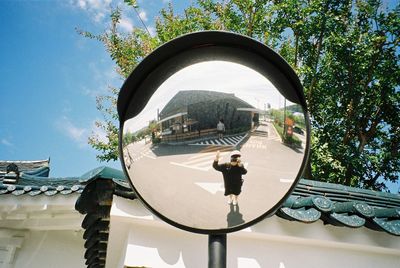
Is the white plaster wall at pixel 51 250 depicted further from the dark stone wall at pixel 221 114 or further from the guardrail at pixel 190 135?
the dark stone wall at pixel 221 114

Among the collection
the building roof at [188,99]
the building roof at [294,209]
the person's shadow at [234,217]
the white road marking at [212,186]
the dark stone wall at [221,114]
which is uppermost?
the building roof at [188,99]

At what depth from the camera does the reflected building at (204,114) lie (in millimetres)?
1178

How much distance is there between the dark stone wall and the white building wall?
1.33m

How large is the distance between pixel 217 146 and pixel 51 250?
502 cm

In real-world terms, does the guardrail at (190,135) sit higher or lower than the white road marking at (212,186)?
higher

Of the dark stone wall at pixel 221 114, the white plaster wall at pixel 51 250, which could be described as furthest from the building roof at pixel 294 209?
the white plaster wall at pixel 51 250

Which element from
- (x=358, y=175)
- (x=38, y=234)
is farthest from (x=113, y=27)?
(x=358, y=175)

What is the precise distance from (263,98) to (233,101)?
0.12 m

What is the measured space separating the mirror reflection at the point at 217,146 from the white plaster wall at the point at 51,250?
4505mm

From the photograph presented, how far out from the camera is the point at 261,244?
2.63 m

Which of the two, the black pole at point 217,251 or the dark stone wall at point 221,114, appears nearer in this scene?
the black pole at point 217,251

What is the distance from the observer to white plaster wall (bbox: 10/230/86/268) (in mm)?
5047

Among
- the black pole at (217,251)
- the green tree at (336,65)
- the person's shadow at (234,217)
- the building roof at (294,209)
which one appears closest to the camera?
the black pole at (217,251)

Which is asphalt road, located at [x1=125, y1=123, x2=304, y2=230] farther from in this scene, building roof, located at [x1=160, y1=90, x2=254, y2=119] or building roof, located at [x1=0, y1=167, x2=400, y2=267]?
building roof, located at [x1=0, y1=167, x2=400, y2=267]
